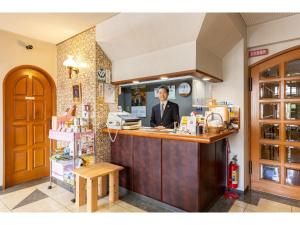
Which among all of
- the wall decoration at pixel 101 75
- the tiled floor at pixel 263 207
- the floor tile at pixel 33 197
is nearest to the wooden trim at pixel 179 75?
the wall decoration at pixel 101 75

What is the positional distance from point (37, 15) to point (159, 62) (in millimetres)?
1822

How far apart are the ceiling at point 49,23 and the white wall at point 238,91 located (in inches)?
75.3

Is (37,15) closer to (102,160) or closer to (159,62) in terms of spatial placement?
(159,62)

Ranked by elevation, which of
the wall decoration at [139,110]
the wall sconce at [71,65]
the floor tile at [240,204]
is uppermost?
the wall sconce at [71,65]

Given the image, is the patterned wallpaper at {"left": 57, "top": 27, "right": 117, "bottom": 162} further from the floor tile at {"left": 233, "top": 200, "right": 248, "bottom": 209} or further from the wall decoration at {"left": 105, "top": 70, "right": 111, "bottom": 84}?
the floor tile at {"left": 233, "top": 200, "right": 248, "bottom": 209}

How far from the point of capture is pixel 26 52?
3.41 m

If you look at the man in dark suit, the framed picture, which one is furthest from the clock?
the framed picture

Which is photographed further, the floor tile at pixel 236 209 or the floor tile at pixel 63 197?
the floor tile at pixel 63 197

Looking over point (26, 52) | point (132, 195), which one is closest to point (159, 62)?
point (132, 195)

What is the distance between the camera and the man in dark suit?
11.2 ft

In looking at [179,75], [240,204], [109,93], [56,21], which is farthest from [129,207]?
[56,21]

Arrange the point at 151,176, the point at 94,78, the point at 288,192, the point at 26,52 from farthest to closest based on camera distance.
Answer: the point at 26,52 → the point at 94,78 → the point at 288,192 → the point at 151,176

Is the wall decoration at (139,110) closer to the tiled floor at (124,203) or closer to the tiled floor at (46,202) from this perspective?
the tiled floor at (124,203)

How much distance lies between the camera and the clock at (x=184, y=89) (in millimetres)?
3340
